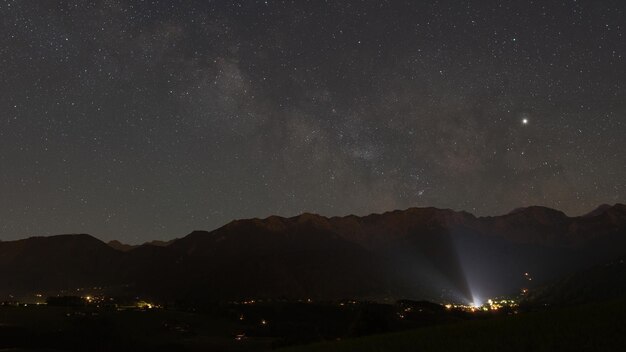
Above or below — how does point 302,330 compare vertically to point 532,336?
below

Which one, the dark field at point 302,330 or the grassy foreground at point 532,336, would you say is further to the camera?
the dark field at point 302,330

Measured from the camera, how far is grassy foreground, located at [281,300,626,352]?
21.9 m

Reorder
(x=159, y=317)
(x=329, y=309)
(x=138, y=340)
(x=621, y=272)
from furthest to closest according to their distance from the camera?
1. (x=621, y=272)
2. (x=329, y=309)
3. (x=159, y=317)
4. (x=138, y=340)

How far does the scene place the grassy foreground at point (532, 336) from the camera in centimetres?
2188

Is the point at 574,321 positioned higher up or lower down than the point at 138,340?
higher up

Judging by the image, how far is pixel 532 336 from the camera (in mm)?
24266

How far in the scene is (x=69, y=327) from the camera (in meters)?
92.5

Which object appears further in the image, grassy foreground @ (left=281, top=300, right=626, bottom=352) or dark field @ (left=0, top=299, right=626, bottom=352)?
dark field @ (left=0, top=299, right=626, bottom=352)

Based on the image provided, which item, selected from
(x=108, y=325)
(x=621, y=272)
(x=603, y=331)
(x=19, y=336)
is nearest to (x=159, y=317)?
(x=108, y=325)

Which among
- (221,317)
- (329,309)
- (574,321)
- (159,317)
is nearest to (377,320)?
(574,321)

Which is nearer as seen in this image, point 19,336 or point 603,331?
point 603,331

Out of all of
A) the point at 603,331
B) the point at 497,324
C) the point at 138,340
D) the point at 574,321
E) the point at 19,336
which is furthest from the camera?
the point at 138,340

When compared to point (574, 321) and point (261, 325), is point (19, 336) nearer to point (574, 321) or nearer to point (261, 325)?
point (261, 325)

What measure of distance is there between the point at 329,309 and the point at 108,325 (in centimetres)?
6545
